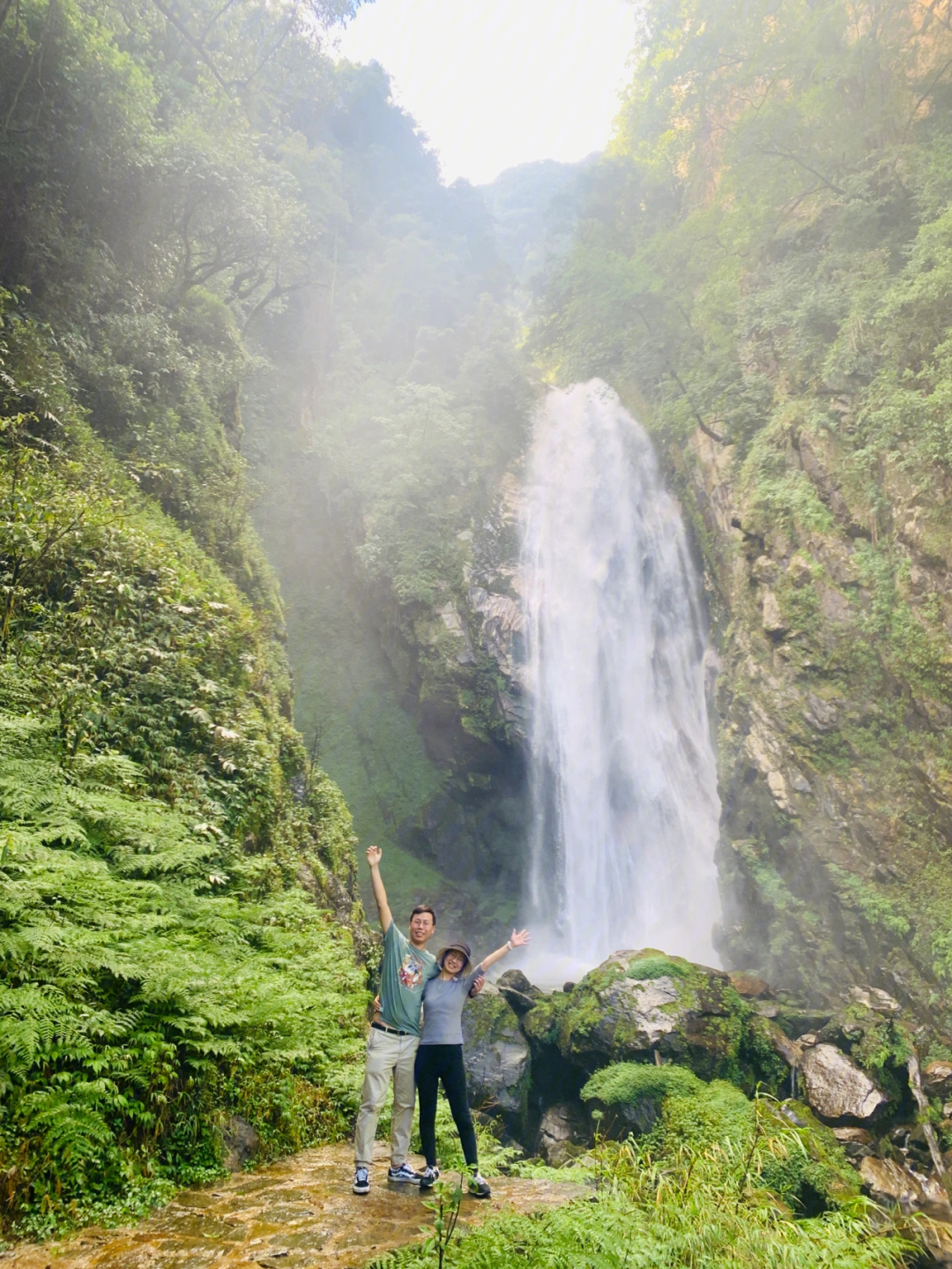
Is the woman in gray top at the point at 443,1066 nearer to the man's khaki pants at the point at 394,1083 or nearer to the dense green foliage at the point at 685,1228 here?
the man's khaki pants at the point at 394,1083

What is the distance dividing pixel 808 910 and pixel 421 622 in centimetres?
1271

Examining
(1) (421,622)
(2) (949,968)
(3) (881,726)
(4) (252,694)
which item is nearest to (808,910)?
(2) (949,968)

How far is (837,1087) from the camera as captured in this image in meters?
9.41

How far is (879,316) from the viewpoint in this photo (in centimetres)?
1346

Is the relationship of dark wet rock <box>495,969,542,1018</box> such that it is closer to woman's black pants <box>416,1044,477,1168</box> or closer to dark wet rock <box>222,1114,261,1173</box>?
dark wet rock <box>222,1114,261,1173</box>

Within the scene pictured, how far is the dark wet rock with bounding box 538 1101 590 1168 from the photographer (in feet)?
29.6

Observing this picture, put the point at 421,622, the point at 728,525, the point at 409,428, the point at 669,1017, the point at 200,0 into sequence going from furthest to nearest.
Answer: the point at 409,428
the point at 421,622
the point at 728,525
the point at 200,0
the point at 669,1017

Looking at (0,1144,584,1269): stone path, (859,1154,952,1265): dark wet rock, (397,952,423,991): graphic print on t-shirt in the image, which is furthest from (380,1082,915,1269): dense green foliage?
(859,1154,952,1265): dark wet rock

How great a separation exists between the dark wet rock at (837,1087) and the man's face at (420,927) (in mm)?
8634

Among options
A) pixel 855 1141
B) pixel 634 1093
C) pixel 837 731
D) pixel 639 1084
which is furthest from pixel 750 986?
pixel 837 731

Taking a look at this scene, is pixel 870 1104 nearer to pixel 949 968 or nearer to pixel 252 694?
pixel 949 968

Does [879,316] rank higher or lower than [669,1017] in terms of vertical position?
higher

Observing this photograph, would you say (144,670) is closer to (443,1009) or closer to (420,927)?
(420,927)

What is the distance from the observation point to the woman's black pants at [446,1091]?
11.6 feet
